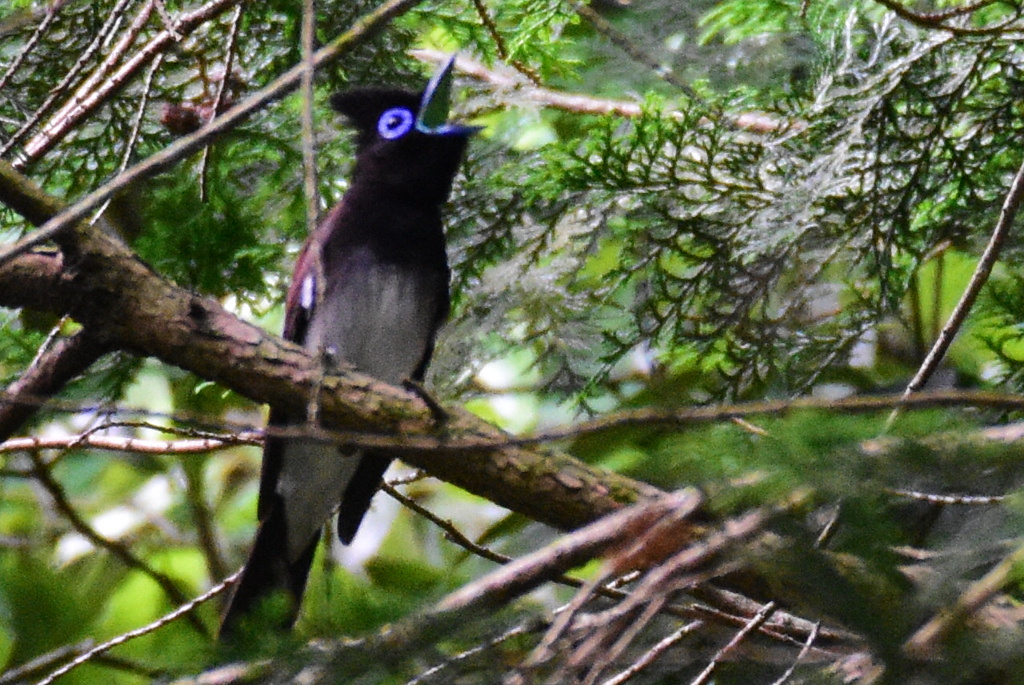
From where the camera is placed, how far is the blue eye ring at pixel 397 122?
3646 mm

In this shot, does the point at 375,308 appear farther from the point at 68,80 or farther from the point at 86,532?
the point at 86,532

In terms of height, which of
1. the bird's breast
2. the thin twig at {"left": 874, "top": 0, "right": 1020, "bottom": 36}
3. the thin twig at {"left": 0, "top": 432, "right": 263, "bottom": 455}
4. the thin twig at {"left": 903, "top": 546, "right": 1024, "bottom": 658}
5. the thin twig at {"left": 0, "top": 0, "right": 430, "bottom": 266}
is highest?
the thin twig at {"left": 874, "top": 0, "right": 1020, "bottom": 36}

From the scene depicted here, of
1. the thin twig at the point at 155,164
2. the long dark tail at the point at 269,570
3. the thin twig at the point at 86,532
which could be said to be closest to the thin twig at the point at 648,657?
the thin twig at the point at 155,164

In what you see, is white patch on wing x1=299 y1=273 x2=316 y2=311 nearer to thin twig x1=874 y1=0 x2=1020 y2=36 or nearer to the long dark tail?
the long dark tail

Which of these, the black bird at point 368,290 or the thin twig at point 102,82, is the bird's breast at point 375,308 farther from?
the thin twig at point 102,82

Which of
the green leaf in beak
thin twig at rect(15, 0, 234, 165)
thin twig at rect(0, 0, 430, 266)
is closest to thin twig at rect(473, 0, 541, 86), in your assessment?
the green leaf in beak

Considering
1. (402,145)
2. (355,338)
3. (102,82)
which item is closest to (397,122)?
(402,145)

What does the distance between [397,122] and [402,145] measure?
7 centimetres

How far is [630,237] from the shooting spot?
11.7ft

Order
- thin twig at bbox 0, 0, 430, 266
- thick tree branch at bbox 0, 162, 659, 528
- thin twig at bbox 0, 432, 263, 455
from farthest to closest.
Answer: thin twig at bbox 0, 432, 263, 455 < thick tree branch at bbox 0, 162, 659, 528 < thin twig at bbox 0, 0, 430, 266

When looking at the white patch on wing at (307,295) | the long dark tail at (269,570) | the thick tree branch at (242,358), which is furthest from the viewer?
the white patch on wing at (307,295)

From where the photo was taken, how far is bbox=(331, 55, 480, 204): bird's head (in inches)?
143

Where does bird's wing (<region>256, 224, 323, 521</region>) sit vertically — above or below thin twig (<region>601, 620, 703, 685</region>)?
above

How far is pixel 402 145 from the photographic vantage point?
367cm
